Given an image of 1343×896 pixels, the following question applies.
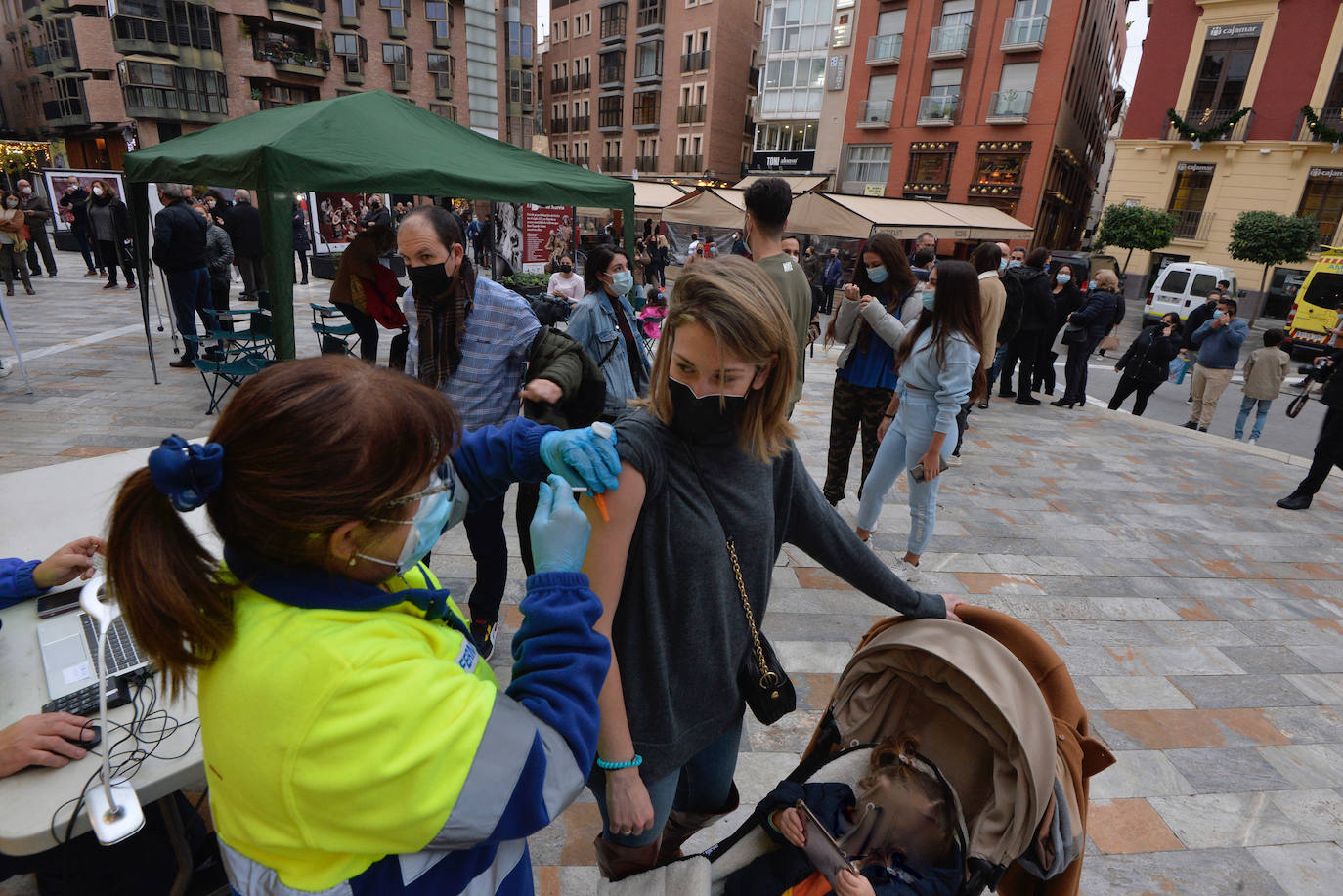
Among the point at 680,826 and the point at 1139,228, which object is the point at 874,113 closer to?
the point at 1139,228

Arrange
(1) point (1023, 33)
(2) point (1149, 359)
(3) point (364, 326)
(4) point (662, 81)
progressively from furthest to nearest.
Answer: (4) point (662, 81) → (1) point (1023, 33) → (2) point (1149, 359) → (3) point (364, 326)

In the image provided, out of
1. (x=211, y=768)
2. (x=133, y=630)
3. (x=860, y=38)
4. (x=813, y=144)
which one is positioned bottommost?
(x=211, y=768)

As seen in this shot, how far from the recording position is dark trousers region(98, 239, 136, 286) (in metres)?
12.2

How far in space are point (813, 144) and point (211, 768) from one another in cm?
3744

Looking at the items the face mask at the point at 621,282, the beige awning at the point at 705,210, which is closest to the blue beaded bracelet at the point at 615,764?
the face mask at the point at 621,282

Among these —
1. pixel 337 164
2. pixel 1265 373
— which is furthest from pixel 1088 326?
pixel 337 164

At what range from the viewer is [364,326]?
700 cm

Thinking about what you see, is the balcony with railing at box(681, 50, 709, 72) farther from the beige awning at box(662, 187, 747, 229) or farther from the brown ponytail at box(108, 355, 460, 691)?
the brown ponytail at box(108, 355, 460, 691)

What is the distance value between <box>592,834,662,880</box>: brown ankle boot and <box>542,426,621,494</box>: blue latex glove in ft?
2.95

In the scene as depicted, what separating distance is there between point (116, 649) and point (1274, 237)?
28.8 meters

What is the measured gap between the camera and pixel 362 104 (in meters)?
5.34

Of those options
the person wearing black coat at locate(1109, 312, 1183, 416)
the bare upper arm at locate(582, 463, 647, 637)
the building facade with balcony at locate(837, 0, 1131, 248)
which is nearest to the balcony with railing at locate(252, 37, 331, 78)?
the building facade with balcony at locate(837, 0, 1131, 248)

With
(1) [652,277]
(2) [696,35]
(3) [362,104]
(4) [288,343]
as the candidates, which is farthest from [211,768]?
(2) [696,35]

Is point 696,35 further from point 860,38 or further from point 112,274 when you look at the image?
point 112,274
